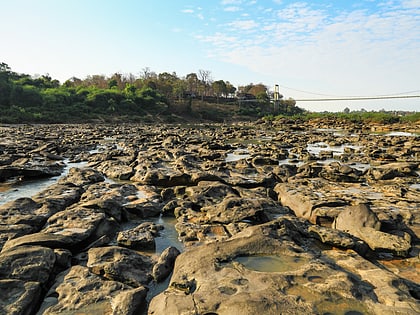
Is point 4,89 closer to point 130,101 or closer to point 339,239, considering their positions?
point 130,101

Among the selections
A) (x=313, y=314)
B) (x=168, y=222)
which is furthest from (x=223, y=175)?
(x=313, y=314)

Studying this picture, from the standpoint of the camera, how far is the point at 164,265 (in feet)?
14.0

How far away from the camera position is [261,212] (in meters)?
6.14

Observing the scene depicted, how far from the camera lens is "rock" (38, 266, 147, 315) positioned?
3.35 m

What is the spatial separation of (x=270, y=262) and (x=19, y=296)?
2819 mm

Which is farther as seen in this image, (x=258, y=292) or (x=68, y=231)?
(x=68, y=231)

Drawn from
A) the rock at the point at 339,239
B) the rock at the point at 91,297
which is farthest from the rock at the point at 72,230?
the rock at the point at 339,239

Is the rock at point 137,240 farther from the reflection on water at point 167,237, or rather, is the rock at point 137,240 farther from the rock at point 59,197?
the rock at point 59,197

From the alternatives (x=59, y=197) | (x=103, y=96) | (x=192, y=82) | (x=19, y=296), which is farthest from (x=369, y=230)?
(x=192, y=82)

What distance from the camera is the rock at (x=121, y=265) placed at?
3.98 m

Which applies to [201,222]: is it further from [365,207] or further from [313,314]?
[313,314]

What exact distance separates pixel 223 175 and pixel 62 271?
238 inches

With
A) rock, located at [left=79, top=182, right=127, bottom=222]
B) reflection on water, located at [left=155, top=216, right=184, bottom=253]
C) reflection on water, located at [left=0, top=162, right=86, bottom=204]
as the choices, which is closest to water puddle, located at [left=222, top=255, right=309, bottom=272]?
reflection on water, located at [left=155, top=216, right=184, bottom=253]

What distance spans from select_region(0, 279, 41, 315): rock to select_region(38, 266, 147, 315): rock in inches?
4.8
